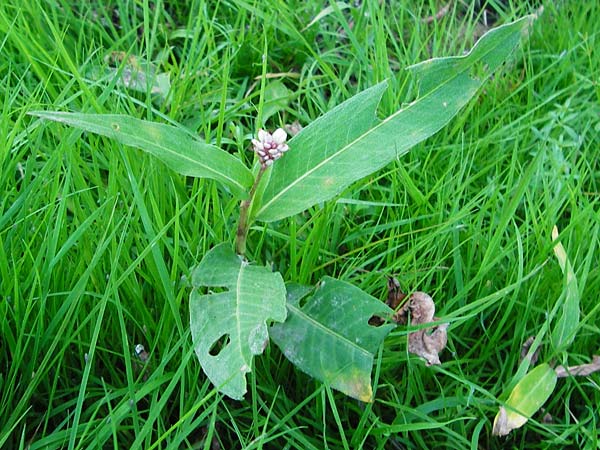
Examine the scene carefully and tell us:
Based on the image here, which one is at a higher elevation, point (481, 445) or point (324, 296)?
point (324, 296)

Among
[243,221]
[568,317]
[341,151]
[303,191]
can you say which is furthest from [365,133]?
[568,317]

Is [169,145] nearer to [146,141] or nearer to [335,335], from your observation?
[146,141]

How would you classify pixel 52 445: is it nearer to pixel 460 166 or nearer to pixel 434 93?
pixel 434 93

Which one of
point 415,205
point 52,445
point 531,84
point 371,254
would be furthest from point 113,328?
point 531,84

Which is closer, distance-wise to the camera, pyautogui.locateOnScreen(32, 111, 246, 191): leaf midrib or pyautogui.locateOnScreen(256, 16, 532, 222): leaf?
pyautogui.locateOnScreen(32, 111, 246, 191): leaf midrib

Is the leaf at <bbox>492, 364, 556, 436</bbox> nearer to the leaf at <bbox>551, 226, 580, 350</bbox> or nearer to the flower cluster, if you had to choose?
the leaf at <bbox>551, 226, 580, 350</bbox>

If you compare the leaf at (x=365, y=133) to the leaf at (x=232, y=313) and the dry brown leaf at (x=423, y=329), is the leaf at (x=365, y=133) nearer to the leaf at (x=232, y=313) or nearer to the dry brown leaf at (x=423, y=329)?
the leaf at (x=232, y=313)

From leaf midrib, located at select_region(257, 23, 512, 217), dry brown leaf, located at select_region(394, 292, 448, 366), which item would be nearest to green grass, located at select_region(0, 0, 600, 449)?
dry brown leaf, located at select_region(394, 292, 448, 366)
